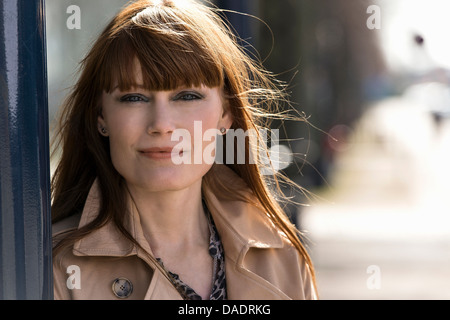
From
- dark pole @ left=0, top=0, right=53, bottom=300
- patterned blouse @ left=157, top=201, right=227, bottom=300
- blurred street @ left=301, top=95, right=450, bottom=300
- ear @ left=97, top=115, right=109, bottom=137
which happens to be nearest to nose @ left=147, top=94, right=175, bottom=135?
ear @ left=97, top=115, right=109, bottom=137

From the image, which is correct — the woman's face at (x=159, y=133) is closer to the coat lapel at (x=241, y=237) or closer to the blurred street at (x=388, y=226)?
the coat lapel at (x=241, y=237)

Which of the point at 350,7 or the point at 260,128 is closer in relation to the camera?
the point at 260,128

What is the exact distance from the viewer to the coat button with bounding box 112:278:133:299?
2.15 metres

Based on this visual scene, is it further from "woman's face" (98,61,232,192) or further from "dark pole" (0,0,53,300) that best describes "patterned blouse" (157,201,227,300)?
"dark pole" (0,0,53,300)

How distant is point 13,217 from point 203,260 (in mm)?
1147

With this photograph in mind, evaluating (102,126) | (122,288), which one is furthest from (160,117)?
(122,288)

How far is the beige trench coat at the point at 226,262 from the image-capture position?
7.00 feet

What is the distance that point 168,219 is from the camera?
2.36m

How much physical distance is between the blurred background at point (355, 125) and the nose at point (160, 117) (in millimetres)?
446

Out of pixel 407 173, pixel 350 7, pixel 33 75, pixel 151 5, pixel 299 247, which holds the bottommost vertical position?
pixel 407 173

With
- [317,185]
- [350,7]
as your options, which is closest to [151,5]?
[317,185]

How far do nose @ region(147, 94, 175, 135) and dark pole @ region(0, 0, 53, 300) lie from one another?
754 millimetres

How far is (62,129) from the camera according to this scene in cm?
245

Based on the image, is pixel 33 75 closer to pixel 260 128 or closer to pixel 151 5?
pixel 151 5
